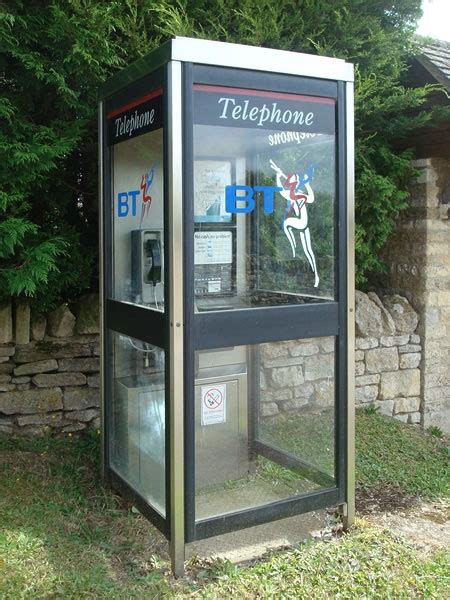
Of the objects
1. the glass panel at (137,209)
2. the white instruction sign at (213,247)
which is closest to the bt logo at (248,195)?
the white instruction sign at (213,247)

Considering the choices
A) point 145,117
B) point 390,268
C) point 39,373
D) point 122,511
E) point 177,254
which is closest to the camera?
point 177,254

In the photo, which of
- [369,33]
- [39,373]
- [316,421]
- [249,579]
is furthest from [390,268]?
[249,579]

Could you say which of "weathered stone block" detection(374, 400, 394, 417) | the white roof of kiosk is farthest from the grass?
the white roof of kiosk

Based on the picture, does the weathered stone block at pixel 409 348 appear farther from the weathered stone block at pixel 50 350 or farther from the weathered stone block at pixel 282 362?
the weathered stone block at pixel 50 350

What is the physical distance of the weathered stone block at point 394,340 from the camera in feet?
18.8

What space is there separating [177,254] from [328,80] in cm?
120

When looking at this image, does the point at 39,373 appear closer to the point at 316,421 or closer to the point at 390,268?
the point at 316,421

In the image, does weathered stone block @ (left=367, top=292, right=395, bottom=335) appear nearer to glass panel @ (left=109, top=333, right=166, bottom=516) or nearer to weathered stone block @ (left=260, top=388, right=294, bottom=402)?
weathered stone block @ (left=260, top=388, right=294, bottom=402)

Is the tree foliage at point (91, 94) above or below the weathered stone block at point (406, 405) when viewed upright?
above

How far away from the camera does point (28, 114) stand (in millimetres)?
4223

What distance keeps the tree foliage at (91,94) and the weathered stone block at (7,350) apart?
0.34 metres

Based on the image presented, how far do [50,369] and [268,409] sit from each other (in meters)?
1.45

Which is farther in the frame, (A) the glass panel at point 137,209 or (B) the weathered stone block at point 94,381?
(B) the weathered stone block at point 94,381

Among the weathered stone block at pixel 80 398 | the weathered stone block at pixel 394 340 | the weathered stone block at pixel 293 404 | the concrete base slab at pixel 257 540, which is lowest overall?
the concrete base slab at pixel 257 540
